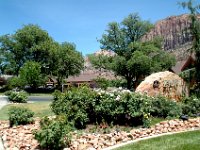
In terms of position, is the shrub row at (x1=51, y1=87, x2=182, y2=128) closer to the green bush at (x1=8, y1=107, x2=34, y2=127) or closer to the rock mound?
the green bush at (x1=8, y1=107, x2=34, y2=127)

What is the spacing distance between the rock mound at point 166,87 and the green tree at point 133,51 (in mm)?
33316

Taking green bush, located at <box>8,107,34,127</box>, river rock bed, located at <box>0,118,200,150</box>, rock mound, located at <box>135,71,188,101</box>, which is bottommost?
river rock bed, located at <box>0,118,200,150</box>

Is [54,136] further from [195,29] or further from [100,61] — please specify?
[100,61]

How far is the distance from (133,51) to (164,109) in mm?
44593

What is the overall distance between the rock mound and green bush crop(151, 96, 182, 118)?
4.17m

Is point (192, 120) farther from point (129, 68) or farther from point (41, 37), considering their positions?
point (41, 37)

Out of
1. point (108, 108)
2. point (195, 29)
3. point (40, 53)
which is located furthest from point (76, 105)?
point (40, 53)

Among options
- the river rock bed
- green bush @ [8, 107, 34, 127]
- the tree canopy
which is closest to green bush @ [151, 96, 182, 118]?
the river rock bed

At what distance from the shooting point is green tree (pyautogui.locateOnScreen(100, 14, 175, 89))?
56.6 meters

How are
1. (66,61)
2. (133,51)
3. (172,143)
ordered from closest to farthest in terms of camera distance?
1. (172,143)
2. (133,51)
3. (66,61)

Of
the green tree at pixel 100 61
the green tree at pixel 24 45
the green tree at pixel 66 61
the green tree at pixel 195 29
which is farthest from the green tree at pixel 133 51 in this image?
the green tree at pixel 195 29

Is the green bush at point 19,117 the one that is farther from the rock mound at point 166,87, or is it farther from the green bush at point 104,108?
the rock mound at point 166,87

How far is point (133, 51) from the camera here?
198ft

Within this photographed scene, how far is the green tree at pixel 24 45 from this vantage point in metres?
74.8
